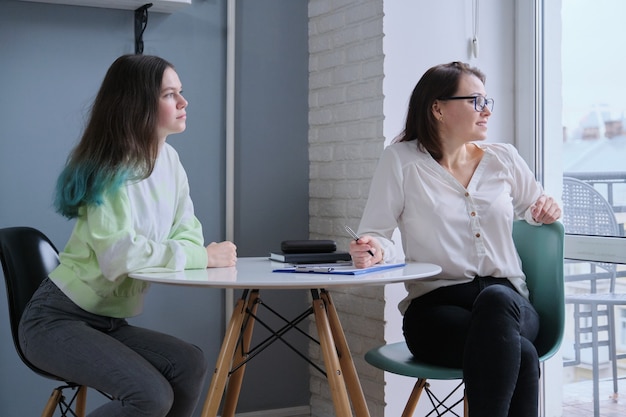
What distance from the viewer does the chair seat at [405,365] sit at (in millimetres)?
2000

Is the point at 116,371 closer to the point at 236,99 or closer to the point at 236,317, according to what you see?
the point at 236,317

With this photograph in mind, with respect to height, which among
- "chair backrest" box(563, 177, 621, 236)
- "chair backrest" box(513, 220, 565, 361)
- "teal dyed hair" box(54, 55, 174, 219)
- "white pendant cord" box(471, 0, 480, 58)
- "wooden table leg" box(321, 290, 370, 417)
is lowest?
"wooden table leg" box(321, 290, 370, 417)

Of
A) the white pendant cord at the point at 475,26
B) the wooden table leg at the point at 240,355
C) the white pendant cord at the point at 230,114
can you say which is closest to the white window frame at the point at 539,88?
the white pendant cord at the point at 475,26

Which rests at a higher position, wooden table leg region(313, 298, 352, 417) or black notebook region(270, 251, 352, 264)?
black notebook region(270, 251, 352, 264)

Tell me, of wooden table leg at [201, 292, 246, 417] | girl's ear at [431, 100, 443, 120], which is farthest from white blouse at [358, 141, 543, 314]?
wooden table leg at [201, 292, 246, 417]

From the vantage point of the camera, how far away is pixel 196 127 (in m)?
2.90

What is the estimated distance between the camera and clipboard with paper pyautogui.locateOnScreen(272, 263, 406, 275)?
6.05ft

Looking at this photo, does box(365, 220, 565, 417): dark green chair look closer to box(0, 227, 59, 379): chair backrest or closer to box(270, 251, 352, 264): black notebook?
box(270, 251, 352, 264): black notebook

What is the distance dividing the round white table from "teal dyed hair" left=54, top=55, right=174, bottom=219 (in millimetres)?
258

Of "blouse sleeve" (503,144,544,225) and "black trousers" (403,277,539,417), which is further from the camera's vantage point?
"blouse sleeve" (503,144,544,225)

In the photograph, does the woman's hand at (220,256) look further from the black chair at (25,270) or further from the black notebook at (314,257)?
the black chair at (25,270)

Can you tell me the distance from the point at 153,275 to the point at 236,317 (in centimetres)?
26

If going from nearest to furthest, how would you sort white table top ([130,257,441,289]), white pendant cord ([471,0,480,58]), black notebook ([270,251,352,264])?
white table top ([130,257,441,289]), black notebook ([270,251,352,264]), white pendant cord ([471,0,480,58])

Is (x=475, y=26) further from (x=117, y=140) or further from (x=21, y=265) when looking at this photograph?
(x=21, y=265)
